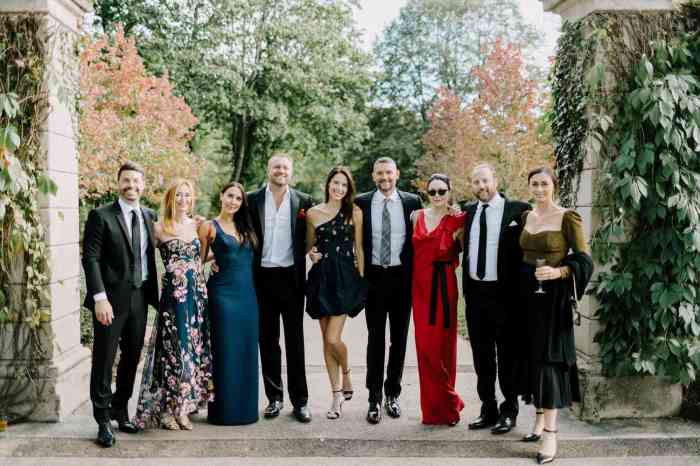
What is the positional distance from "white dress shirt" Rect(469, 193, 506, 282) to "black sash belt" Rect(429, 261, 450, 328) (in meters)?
0.23

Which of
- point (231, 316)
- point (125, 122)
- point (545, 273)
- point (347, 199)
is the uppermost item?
point (125, 122)

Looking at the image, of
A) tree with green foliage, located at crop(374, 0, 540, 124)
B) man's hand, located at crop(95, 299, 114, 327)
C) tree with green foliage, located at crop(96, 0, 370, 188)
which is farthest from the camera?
tree with green foliage, located at crop(374, 0, 540, 124)

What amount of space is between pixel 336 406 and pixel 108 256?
7.06 feet

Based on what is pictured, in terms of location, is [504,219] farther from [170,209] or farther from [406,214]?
[170,209]

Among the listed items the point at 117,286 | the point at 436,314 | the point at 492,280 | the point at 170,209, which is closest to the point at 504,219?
the point at 492,280

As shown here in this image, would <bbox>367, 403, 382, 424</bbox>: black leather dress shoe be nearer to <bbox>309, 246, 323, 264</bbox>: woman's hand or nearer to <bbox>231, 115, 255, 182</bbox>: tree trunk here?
<bbox>309, 246, 323, 264</bbox>: woman's hand

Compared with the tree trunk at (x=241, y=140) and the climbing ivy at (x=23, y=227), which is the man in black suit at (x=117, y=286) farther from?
the tree trunk at (x=241, y=140)

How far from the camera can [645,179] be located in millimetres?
4855

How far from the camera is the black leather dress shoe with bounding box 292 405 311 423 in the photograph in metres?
5.08

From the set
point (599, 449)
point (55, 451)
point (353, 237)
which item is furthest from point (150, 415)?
point (599, 449)

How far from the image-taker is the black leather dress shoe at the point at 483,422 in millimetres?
4918

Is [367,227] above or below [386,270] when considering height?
above

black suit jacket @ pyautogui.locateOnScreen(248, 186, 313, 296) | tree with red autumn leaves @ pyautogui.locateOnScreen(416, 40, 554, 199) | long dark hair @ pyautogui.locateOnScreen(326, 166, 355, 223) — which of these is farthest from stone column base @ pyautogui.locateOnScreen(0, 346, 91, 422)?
tree with red autumn leaves @ pyautogui.locateOnScreen(416, 40, 554, 199)

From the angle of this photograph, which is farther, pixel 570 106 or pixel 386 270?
pixel 570 106
